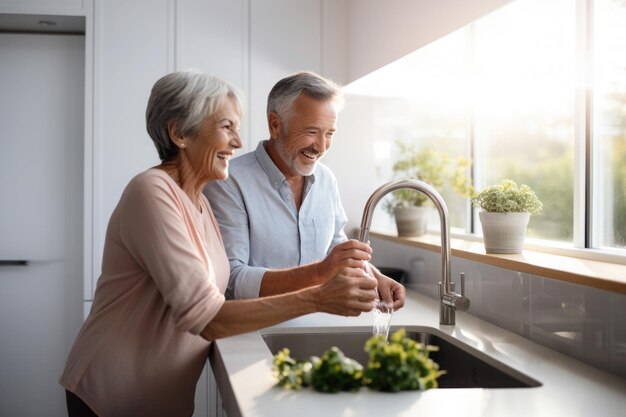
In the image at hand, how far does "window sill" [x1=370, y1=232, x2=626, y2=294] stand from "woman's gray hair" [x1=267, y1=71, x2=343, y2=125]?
0.59m

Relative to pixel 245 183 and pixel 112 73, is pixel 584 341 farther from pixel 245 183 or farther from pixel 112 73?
pixel 112 73

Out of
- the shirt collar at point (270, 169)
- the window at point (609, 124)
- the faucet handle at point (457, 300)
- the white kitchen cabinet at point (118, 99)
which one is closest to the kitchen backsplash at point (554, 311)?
the faucet handle at point (457, 300)

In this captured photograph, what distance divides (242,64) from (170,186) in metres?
1.86

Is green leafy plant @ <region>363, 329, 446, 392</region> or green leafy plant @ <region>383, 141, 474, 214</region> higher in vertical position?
green leafy plant @ <region>383, 141, 474, 214</region>

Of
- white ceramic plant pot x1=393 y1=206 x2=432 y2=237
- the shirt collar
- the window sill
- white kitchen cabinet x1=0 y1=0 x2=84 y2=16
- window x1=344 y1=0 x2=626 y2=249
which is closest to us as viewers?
the window sill

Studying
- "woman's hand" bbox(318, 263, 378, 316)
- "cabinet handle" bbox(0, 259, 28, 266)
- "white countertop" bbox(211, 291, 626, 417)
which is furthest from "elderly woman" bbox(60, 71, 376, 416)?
"cabinet handle" bbox(0, 259, 28, 266)

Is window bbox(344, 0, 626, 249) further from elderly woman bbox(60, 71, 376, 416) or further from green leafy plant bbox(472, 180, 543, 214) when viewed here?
elderly woman bbox(60, 71, 376, 416)

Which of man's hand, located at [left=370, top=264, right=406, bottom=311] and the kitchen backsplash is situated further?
man's hand, located at [left=370, top=264, right=406, bottom=311]

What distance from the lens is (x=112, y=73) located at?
10.1 ft

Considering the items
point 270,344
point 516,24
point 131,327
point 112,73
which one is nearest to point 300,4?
point 112,73

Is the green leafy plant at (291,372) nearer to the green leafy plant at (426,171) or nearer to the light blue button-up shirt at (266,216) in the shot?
the light blue button-up shirt at (266,216)

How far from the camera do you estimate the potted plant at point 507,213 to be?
197 cm

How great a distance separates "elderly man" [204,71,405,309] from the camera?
72.2 inches

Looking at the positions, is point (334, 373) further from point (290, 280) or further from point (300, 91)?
point (300, 91)
